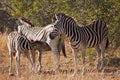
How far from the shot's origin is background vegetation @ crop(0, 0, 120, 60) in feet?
37.1

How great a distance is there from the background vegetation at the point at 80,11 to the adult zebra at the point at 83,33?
37cm

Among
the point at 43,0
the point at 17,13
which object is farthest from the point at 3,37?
the point at 43,0

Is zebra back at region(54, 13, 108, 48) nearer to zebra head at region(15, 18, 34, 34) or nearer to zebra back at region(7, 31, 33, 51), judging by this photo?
zebra back at region(7, 31, 33, 51)

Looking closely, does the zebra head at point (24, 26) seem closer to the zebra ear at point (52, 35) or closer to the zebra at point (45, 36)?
the zebra at point (45, 36)

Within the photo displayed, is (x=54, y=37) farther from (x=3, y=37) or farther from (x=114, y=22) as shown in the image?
(x=3, y=37)

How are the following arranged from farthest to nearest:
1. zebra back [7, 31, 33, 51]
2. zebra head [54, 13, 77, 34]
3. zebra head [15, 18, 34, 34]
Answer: zebra head [15, 18, 34, 34], zebra head [54, 13, 77, 34], zebra back [7, 31, 33, 51]

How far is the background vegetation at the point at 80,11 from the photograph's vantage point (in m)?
11.3

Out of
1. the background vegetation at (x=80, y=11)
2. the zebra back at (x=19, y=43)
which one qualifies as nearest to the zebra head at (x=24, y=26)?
the background vegetation at (x=80, y=11)

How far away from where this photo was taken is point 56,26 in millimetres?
10578

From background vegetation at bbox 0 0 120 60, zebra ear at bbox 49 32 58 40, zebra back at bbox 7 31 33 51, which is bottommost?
zebra back at bbox 7 31 33 51

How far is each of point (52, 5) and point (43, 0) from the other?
35 centimetres

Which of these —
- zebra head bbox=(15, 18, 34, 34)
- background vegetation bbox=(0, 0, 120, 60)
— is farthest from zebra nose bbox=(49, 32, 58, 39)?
zebra head bbox=(15, 18, 34, 34)

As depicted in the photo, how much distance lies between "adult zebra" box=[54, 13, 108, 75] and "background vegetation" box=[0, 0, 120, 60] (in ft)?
1.22

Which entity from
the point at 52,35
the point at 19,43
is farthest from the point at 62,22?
the point at 19,43
